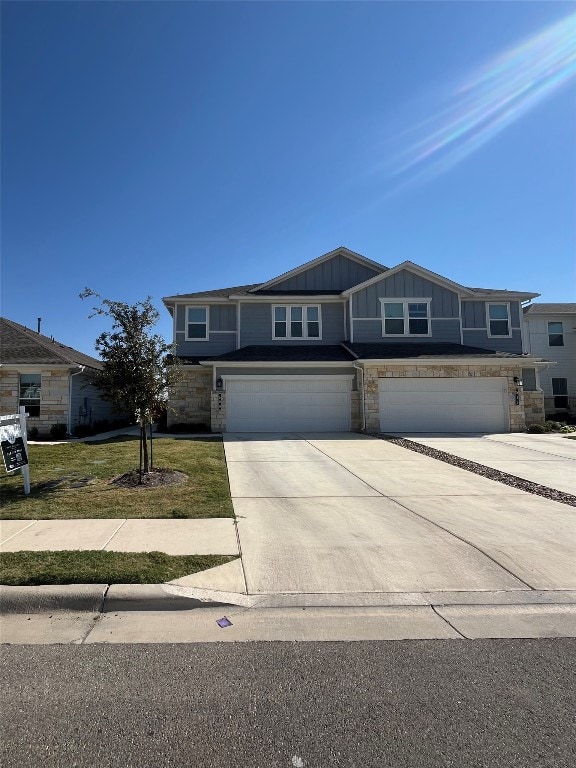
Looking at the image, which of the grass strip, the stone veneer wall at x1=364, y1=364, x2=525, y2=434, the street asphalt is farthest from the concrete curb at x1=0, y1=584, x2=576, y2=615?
the stone veneer wall at x1=364, y1=364, x2=525, y2=434

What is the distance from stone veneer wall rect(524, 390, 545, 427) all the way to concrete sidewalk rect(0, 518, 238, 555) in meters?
16.2

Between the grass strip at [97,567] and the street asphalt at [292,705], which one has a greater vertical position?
the grass strip at [97,567]

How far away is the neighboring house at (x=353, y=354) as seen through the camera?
16.8 m

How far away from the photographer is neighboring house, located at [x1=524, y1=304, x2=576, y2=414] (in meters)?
26.1

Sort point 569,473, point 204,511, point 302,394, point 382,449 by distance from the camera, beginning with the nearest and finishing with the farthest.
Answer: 1. point 204,511
2. point 569,473
3. point 382,449
4. point 302,394

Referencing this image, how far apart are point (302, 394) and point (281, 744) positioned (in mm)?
15226

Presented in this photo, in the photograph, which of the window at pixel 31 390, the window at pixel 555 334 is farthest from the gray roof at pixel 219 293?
the window at pixel 555 334

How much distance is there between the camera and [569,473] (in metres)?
9.37

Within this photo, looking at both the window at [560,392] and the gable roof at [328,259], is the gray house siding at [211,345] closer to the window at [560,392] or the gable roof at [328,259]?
the gable roof at [328,259]

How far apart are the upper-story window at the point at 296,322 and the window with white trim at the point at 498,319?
324 inches

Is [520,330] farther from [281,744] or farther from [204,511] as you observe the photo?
[281,744]

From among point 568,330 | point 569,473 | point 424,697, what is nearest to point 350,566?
point 424,697

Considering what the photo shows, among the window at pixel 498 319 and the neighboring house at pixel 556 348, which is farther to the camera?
the neighboring house at pixel 556 348

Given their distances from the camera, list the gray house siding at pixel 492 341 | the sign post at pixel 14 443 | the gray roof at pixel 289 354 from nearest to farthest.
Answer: the sign post at pixel 14 443
the gray roof at pixel 289 354
the gray house siding at pixel 492 341
